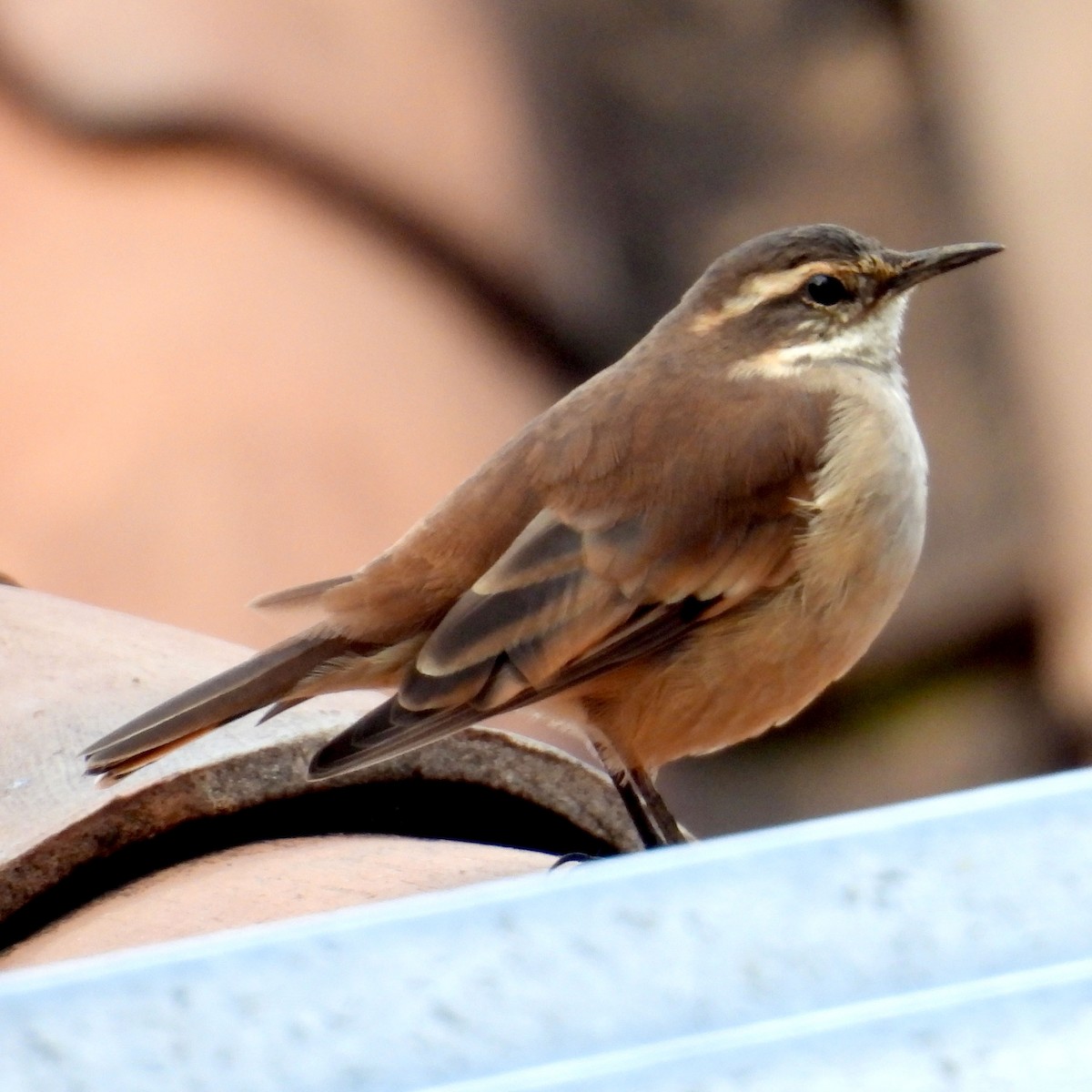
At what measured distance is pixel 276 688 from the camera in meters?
2.08

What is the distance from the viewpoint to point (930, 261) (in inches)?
102

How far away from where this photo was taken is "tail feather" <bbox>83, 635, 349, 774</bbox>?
1834 mm

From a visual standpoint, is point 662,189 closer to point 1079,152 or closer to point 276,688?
point 1079,152

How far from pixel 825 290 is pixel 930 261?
0.16 metres

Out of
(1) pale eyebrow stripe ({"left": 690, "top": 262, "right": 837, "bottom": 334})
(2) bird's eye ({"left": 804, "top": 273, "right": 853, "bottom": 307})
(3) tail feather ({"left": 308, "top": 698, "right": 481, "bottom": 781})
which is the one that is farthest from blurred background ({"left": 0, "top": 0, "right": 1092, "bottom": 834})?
(3) tail feather ({"left": 308, "top": 698, "right": 481, "bottom": 781})

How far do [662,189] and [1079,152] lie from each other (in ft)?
2.86

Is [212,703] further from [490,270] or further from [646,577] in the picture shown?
[490,270]

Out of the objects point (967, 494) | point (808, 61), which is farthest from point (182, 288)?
point (967, 494)

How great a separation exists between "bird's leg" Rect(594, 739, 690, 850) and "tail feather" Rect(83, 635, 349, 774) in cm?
43

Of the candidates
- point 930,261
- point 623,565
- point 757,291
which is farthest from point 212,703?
point 930,261

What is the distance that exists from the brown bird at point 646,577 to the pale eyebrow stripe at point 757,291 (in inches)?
8.2

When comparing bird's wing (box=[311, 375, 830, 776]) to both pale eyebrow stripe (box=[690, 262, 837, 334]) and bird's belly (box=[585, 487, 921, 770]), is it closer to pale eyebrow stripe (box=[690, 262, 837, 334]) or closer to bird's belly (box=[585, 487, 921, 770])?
bird's belly (box=[585, 487, 921, 770])

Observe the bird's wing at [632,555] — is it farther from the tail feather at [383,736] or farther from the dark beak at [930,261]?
the dark beak at [930,261]

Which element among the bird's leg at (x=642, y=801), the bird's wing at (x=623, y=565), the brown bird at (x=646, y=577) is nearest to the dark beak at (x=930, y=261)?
the brown bird at (x=646, y=577)
